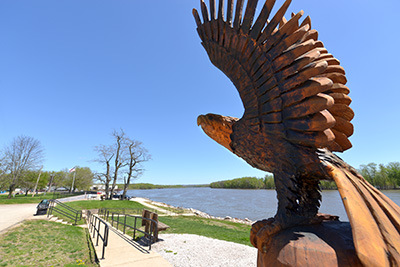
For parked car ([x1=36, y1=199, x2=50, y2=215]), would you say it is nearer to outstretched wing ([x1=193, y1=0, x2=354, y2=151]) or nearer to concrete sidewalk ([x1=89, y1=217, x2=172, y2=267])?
concrete sidewalk ([x1=89, y1=217, x2=172, y2=267])

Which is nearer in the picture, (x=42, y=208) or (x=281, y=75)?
(x=281, y=75)

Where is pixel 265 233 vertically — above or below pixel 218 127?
below

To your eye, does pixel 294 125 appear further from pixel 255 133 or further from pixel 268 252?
pixel 268 252

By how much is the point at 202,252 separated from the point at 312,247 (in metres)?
5.46

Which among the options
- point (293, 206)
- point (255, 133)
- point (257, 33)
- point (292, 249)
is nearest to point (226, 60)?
point (257, 33)

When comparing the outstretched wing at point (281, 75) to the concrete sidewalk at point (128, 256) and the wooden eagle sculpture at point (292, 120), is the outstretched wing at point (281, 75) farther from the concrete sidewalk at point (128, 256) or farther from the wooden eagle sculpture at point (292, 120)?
the concrete sidewalk at point (128, 256)

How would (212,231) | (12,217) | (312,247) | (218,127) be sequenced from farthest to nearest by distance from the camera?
(12,217) < (212,231) < (218,127) < (312,247)

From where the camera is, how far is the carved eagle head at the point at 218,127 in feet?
9.90

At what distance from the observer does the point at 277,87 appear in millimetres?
2234

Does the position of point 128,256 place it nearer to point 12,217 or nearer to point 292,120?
point 292,120

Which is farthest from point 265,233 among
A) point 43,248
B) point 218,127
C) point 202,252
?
point 43,248

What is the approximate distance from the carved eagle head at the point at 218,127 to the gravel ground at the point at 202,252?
408 cm

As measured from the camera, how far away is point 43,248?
20.1ft

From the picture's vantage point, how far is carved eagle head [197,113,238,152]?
119 inches
